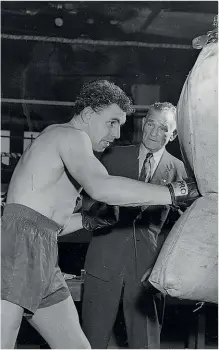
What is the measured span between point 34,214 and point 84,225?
0.38m

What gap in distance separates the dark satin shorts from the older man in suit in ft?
2.05

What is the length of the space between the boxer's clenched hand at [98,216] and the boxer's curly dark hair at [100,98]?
42 centimetres

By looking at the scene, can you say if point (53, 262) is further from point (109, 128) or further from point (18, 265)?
point (109, 128)

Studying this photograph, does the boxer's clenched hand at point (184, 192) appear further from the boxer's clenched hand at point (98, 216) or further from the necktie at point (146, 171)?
the necktie at point (146, 171)

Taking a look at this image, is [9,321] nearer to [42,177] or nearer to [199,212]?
[42,177]

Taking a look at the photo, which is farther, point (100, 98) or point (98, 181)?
point (100, 98)

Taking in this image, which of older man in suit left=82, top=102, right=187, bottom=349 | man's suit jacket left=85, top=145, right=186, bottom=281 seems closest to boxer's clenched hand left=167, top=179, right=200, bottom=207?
older man in suit left=82, top=102, right=187, bottom=349

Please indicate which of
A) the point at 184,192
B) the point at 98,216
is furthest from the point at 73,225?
the point at 184,192

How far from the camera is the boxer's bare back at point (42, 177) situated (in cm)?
189

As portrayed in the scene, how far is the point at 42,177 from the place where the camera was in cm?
190

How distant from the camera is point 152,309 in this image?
8.47ft

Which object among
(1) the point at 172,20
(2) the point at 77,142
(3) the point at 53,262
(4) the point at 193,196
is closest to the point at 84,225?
(3) the point at 53,262

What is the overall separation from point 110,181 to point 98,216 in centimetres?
50

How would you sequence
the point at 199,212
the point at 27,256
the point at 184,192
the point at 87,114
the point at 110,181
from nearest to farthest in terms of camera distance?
the point at 199,212 → the point at 184,192 → the point at 110,181 → the point at 27,256 → the point at 87,114
